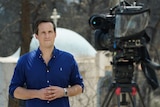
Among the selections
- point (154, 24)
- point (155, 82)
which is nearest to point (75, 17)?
point (154, 24)

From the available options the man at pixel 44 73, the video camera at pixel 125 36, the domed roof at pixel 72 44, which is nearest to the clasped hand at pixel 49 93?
the man at pixel 44 73

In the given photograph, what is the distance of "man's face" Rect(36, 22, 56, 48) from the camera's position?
2834 mm

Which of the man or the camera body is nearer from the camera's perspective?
the man

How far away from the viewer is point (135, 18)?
3896 mm

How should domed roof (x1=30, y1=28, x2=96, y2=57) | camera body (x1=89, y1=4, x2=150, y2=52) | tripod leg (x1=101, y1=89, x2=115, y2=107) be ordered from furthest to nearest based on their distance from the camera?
domed roof (x1=30, y1=28, x2=96, y2=57) → tripod leg (x1=101, y1=89, x2=115, y2=107) → camera body (x1=89, y1=4, x2=150, y2=52)

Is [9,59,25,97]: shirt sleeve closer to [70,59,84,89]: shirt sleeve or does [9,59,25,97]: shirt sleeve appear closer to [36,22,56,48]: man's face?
[36,22,56,48]: man's face

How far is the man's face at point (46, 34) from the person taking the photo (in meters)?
2.83

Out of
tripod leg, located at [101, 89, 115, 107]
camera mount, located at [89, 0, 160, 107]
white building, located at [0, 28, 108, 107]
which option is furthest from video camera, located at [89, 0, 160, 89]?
white building, located at [0, 28, 108, 107]

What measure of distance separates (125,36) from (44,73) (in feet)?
3.85

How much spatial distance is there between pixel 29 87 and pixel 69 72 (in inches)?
10.4

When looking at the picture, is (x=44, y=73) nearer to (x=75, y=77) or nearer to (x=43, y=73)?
(x=43, y=73)

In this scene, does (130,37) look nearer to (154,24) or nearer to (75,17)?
(154,24)

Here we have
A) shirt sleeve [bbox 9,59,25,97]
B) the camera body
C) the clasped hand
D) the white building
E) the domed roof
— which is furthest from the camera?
the domed roof

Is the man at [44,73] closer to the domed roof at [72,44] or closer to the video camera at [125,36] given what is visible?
the video camera at [125,36]
